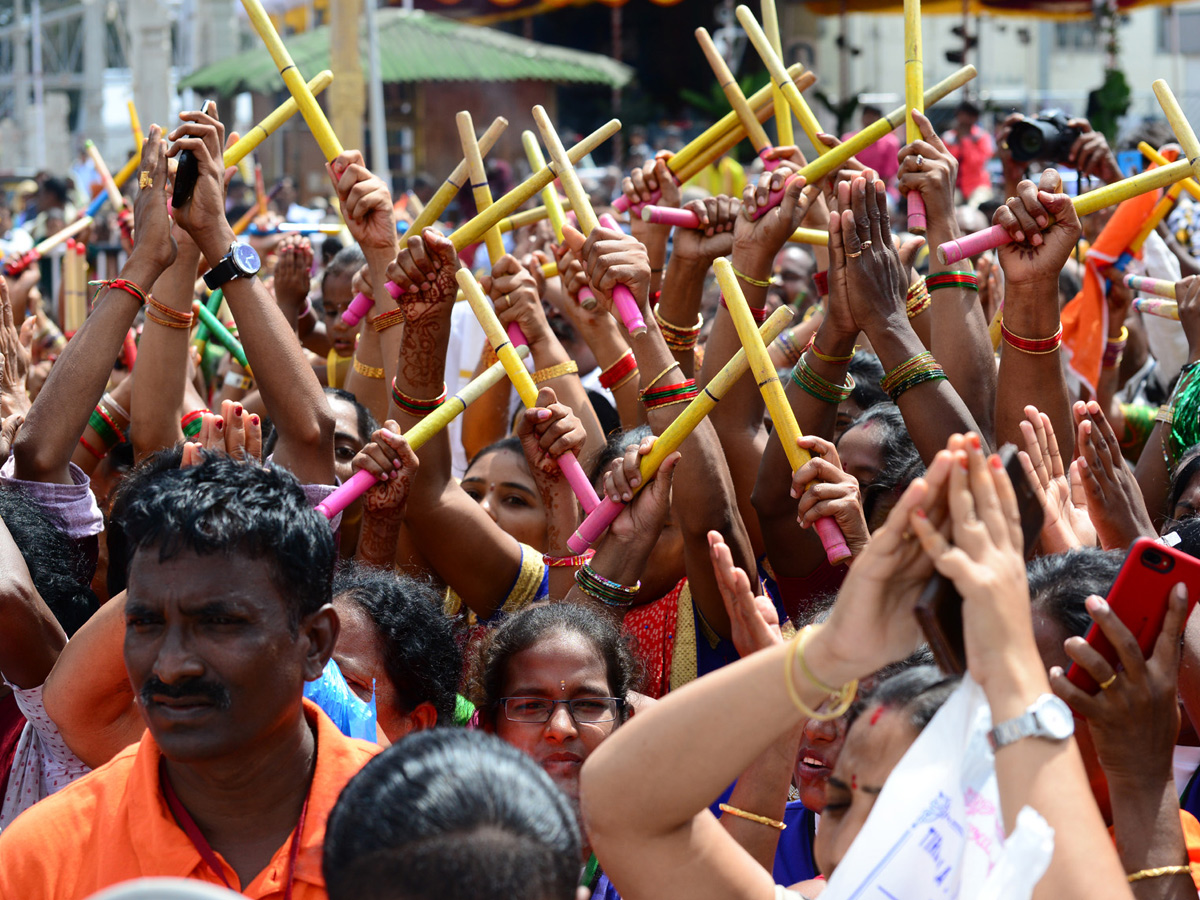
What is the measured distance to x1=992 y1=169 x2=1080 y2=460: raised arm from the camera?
299 centimetres

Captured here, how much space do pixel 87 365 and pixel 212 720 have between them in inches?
52.6

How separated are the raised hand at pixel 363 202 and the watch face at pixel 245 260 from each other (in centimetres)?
60

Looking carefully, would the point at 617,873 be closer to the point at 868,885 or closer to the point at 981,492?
the point at 868,885

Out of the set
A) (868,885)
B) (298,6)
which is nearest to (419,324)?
(868,885)

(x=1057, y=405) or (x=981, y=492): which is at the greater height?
(x=981, y=492)

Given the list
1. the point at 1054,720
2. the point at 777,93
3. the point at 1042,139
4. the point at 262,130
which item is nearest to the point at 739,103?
the point at 777,93

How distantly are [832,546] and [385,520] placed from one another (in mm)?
1076

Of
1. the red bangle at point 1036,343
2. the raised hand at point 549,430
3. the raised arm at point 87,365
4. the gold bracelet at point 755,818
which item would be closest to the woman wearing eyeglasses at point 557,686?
the gold bracelet at point 755,818

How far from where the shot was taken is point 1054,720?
1.45m

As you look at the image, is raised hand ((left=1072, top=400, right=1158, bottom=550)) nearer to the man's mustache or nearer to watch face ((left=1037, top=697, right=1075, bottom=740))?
watch face ((left=1037, top=697, right=1075, bottom=740))

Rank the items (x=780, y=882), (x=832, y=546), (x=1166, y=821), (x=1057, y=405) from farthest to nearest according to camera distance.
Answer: (x=1057, y=405)
(x=832, y=546)
(x=780, y=882)
(x=1166, y=821)

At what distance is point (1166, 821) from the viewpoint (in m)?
1.89

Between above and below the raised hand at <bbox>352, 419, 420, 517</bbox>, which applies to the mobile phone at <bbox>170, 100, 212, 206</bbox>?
above

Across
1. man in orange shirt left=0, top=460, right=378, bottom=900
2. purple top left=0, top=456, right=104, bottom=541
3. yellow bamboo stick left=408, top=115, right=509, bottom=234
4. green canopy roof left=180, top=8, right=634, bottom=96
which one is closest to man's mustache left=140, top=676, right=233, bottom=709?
man in orange shirt left=0, top=460, right=378, bottom=900
